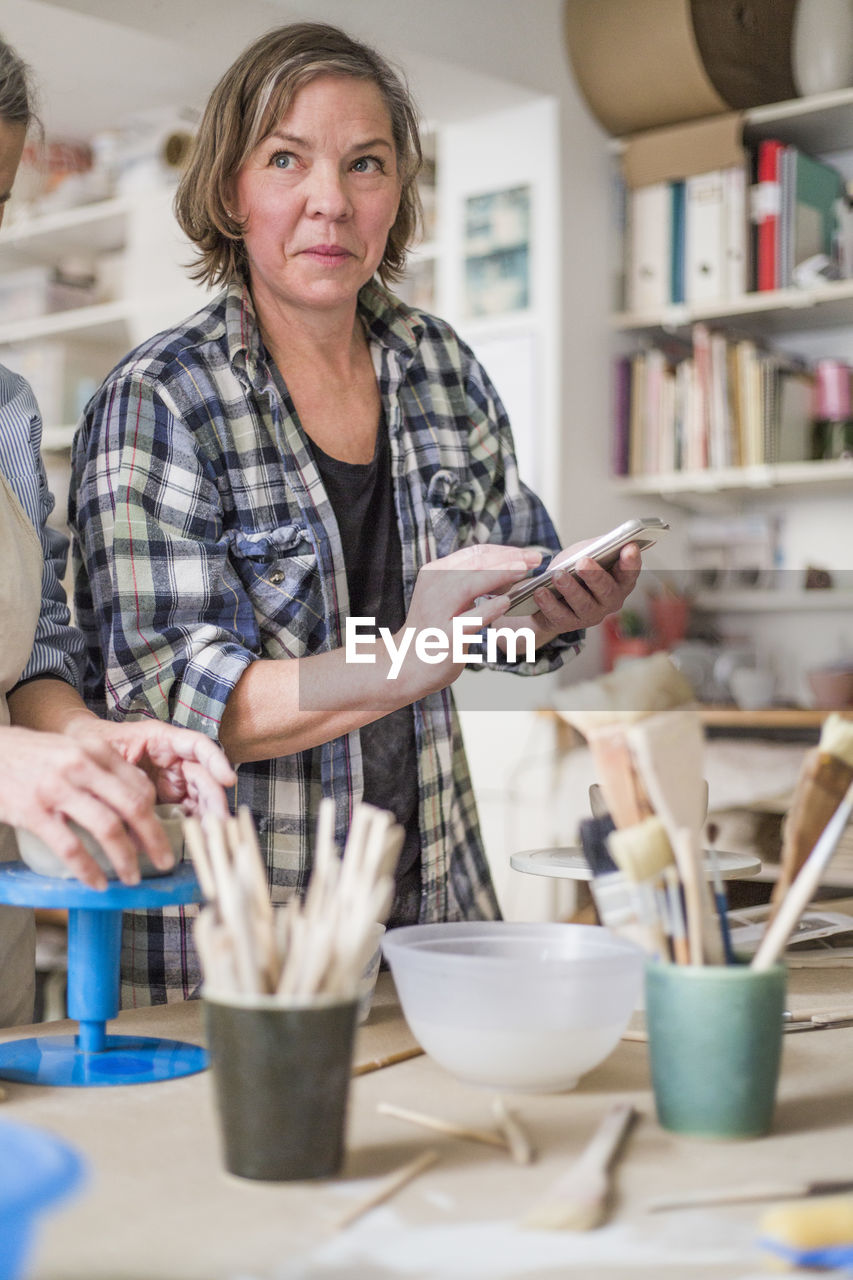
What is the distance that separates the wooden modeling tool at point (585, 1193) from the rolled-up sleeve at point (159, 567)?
627mm

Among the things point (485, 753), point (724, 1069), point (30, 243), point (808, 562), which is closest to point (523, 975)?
point (724, 1069)

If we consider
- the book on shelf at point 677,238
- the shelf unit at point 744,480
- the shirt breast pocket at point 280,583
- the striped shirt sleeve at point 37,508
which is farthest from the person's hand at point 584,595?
the book on shelf at point 677,238

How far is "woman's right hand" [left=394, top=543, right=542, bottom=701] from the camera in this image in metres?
1.14

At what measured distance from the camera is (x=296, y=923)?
0.70 meters

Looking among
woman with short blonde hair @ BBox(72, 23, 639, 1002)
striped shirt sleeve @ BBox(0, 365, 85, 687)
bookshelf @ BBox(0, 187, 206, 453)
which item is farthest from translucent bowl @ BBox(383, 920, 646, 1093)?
bookshelf @ BBox(0, 187, 206, 453)

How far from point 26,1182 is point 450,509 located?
113 cm

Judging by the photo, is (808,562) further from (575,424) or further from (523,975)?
(523,975)

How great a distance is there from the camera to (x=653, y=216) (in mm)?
3523

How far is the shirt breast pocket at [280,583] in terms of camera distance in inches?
54.7

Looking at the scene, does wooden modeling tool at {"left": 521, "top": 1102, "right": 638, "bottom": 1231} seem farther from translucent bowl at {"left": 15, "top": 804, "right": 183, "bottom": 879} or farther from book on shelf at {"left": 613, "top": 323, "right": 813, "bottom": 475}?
book on shelf at {"left": 613, "top": 323, "right": 813, "bottom": 475}

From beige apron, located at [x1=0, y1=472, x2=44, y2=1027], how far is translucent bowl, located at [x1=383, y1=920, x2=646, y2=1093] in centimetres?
49

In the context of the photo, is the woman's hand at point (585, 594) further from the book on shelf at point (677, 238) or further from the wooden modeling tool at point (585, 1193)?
the book on shelf at point (677, 238)

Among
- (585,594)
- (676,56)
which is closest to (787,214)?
(676,56)

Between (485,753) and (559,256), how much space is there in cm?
129
